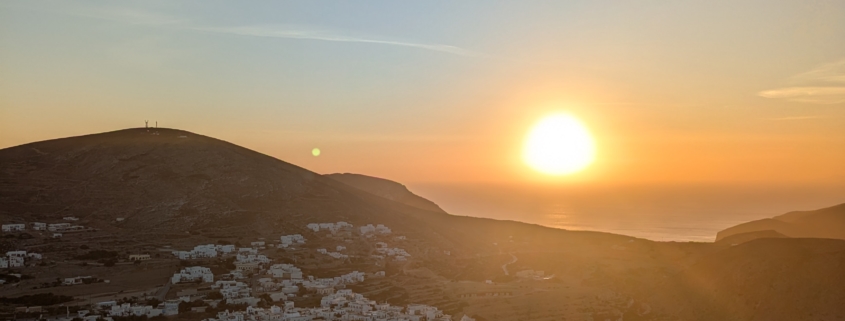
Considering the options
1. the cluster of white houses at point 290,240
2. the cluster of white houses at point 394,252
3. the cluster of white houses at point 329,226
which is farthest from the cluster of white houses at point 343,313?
the cluster of white houses at point 329,226

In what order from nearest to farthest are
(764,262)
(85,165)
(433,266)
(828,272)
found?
(828,272) < (764,262) < (433,266) < (85,165)

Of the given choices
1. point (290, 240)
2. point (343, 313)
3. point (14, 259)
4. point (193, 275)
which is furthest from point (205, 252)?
point (343, 313)

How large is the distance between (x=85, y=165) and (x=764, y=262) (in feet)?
275

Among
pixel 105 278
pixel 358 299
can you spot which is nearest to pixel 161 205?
pixel 105 278

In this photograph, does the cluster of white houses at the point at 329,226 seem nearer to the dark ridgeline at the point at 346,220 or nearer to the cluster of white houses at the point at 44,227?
the dark ridgeline at the point at 346,220

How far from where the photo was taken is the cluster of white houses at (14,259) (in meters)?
54.7

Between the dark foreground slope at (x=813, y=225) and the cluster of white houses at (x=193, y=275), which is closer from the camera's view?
the cluster of white houses at (x=193, y=275)

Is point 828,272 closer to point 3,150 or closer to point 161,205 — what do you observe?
point 161,205

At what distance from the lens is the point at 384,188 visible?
5787 inches

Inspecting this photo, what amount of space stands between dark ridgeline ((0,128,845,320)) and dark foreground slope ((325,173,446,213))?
107ft

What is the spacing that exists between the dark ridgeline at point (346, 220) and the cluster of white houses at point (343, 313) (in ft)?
26.7

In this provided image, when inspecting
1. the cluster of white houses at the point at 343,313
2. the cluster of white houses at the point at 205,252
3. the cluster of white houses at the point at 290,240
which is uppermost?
the cluster of white houses at the point at 290,240

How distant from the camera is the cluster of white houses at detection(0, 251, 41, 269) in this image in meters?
54.7

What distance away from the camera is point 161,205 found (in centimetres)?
8038
